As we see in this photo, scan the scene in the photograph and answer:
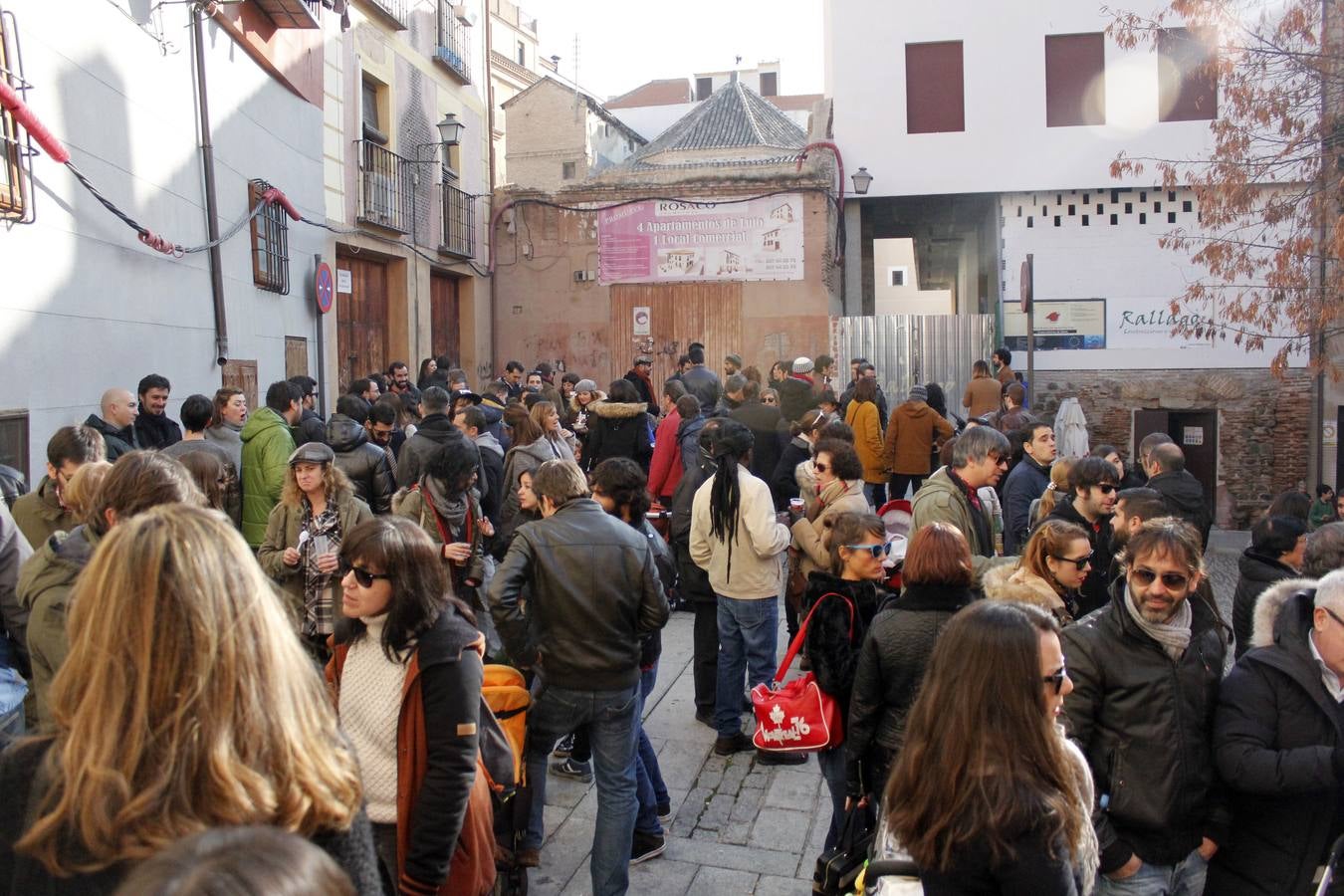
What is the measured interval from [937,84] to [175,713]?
17685mm

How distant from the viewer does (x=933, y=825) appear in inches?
86.8

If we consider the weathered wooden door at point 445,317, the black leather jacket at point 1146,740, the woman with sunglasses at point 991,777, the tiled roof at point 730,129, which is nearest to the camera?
the woman with sunglasses at point 991,777

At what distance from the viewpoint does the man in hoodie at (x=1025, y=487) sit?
20.1ft

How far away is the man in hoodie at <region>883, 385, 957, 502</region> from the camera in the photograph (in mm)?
10336

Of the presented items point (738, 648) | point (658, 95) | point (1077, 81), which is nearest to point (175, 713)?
point (738, 648)

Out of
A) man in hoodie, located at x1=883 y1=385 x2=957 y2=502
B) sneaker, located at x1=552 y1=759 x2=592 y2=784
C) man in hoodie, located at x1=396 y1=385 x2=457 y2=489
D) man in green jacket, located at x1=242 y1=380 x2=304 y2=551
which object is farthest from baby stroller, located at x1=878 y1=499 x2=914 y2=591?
man in hoodie, located at x1=883 y1=385 x2=957 y2=502

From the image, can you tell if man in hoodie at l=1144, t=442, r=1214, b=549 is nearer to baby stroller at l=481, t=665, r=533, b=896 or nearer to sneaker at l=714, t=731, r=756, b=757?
sneaker at l=714, t=731, r=756, b=757

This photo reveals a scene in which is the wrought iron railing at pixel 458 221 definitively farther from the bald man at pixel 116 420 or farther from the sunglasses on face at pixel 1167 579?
the sunglasses on face at pixel 1167 579

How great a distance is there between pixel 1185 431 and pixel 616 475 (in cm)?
1466

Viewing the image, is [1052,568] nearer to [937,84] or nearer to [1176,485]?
[1176,485]

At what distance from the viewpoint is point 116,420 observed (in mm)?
6625

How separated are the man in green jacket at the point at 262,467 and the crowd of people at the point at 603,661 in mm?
25

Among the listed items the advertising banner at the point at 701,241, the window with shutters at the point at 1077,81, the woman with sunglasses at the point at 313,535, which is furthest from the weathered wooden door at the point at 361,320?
the window with shutters at the point at 1077,81

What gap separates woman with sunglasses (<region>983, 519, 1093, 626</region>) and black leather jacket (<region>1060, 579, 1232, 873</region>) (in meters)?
0.69
